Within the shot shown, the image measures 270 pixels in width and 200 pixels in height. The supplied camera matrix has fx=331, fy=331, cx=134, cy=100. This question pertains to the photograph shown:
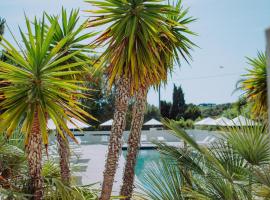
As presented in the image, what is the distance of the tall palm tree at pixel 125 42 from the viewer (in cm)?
620

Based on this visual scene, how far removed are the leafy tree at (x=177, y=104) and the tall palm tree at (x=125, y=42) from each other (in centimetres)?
3593

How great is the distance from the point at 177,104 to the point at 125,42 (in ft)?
124

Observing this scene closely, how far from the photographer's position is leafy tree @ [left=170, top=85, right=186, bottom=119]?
141ft

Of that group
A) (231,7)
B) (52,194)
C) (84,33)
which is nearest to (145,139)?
(231,7)

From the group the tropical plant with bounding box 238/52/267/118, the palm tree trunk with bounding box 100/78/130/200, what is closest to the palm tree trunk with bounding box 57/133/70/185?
the palm tree trunk with bounding box 100/78/130/200

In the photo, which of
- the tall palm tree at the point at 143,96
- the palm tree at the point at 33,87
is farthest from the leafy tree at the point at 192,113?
the palm tree at the point at 33,87

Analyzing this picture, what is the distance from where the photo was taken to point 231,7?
1739 cm

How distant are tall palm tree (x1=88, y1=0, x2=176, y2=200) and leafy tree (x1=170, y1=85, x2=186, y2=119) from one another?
118ft

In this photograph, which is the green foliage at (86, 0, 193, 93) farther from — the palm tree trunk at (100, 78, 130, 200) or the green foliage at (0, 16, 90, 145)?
the green foliage at (0, 16, 90, 145)

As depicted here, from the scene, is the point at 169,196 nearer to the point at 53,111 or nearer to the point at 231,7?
the point at 53,111

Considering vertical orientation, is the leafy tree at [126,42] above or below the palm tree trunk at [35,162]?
above

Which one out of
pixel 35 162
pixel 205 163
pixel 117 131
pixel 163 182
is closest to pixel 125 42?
pixel 117 131

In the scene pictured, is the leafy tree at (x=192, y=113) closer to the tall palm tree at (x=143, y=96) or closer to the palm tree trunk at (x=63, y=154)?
the tall palm tree at (x=143, y=96)

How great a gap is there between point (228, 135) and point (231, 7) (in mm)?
14951
